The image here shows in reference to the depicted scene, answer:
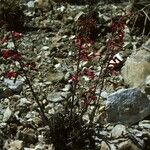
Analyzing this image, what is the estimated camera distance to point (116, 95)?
4.06 meters

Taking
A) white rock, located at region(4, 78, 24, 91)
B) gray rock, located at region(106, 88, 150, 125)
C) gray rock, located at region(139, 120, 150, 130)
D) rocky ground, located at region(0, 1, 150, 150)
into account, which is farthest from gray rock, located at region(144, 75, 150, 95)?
white rock, located at region(4, 78, 24, 91)

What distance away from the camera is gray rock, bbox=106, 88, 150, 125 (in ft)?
13.3

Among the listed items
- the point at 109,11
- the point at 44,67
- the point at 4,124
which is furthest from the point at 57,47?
the point at 4,124

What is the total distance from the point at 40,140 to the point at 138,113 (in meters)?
0.90

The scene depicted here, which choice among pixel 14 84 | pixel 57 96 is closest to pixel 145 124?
pixel 57 96

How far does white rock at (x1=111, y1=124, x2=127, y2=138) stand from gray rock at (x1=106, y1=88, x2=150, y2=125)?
108mm

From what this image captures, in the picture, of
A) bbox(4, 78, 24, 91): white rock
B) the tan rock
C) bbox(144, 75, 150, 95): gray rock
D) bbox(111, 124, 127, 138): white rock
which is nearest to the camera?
bbox(111, 124, 127, 138): white rock

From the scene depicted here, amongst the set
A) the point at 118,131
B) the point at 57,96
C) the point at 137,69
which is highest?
the point at 137,69

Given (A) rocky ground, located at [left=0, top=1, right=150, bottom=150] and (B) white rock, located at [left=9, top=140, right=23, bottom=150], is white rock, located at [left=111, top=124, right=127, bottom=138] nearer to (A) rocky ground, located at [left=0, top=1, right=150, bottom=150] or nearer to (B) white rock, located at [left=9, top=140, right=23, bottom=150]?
(A) rocky ground, located at [left=0, top=1, right=150, bottom=150]

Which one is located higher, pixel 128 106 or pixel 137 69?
pixel 137 69

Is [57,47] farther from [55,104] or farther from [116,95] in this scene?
[116,95]

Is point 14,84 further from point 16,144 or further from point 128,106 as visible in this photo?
point 128,106

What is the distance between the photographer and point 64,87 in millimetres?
4789

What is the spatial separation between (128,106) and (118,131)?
10.0 inches
